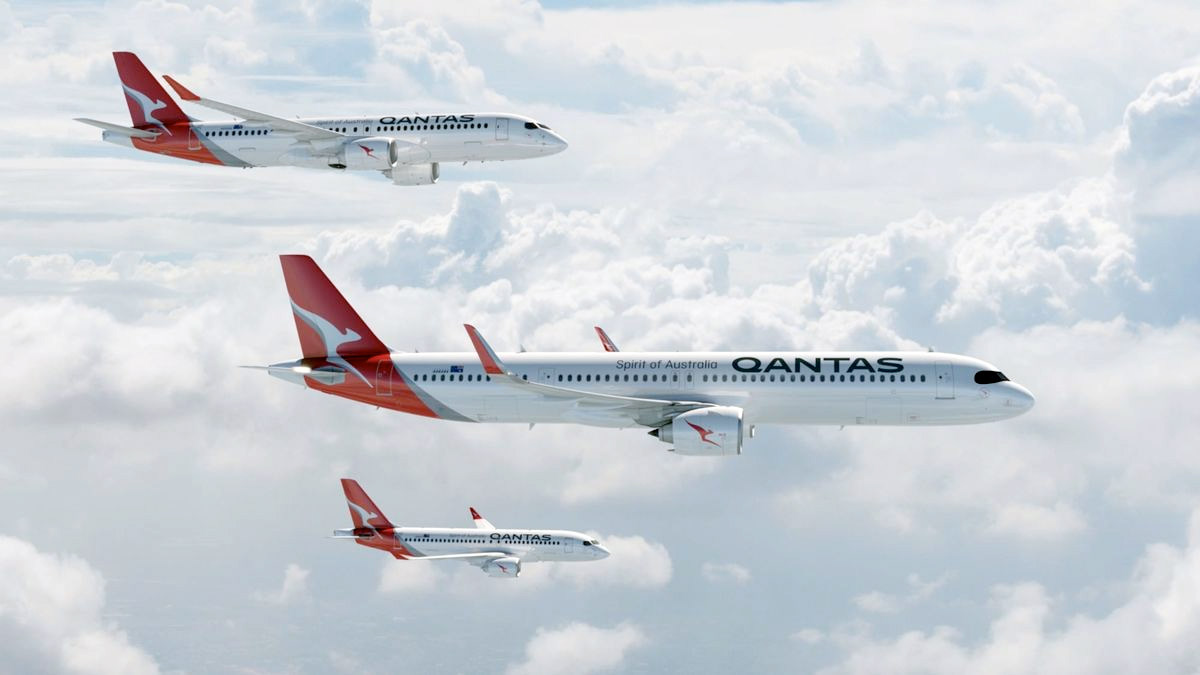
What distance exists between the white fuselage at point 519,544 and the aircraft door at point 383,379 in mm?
47420

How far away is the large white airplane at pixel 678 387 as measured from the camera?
62438mm

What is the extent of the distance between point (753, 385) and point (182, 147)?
147 feet

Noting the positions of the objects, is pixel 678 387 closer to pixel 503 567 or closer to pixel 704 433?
pixel 704 433

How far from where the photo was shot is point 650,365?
6656cm

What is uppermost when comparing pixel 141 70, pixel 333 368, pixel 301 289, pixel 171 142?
pixel 141 70

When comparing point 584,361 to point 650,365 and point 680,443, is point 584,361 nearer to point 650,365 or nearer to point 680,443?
point 650,365

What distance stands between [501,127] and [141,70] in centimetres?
2928

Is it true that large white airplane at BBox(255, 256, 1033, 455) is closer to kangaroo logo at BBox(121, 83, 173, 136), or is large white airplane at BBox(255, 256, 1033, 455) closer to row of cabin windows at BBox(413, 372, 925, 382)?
row of cabin windows at BBox(413, 372, 925, 382)

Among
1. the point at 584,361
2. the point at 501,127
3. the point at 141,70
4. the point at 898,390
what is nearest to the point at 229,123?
the point at 141,70

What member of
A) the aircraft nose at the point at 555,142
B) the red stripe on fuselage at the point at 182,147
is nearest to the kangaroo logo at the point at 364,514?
the red stripe on fuselage at the point at 182,147

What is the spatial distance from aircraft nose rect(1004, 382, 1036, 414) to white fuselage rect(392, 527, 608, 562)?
57671mm

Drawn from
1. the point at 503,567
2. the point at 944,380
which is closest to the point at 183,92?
the point at 944,380

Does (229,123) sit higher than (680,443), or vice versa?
(229,123)

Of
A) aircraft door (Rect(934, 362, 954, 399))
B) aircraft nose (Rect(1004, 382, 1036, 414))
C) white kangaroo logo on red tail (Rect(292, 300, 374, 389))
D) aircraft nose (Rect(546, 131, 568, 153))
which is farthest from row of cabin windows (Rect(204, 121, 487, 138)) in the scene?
aircraft nose (Rect(1004, 382, 1036, 414))
